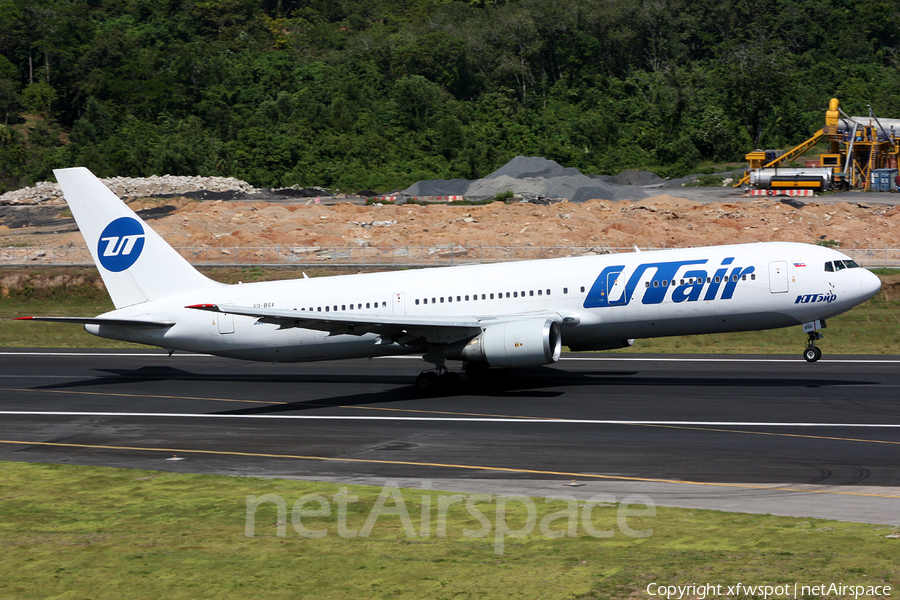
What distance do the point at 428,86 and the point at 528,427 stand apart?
104 metres

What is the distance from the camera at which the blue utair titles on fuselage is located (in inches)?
1206

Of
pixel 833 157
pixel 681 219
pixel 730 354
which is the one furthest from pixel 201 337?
pixel 833 157

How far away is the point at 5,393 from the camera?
114 feet

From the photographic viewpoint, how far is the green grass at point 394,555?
13.6 metres

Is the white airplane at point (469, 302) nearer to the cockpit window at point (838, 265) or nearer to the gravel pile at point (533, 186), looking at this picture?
the cockpit window at point (838, 265)

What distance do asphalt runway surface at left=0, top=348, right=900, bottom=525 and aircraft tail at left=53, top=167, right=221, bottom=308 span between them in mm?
4074

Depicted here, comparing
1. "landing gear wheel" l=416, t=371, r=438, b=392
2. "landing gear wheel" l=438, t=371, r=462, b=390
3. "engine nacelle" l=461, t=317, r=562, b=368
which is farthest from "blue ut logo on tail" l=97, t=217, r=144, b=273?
"engine nacelle" l=461, t=317, r=562, b=368

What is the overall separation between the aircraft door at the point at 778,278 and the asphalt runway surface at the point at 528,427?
3528 millimetres

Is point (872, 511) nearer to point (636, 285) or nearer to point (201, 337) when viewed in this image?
point (636, 285)

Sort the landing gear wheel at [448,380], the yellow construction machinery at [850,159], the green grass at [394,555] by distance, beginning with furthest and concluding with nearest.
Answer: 1. the yellow construction machinery at [850,159]
2. the landing gear wheel at [448,380]
3. the green grass at [394,555]

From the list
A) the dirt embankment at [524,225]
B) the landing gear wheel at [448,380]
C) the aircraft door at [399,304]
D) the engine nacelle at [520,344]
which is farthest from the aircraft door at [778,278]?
the dirt embankment at [524,225]

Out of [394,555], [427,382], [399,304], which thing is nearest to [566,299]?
[427,382]

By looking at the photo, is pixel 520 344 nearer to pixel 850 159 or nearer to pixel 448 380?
pixel 448 380

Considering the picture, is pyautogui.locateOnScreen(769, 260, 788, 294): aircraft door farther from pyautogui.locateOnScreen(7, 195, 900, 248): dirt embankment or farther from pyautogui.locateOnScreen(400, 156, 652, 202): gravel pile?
pyautogui.locateOnScreen(400, 156, 652, 202): gravel pile
